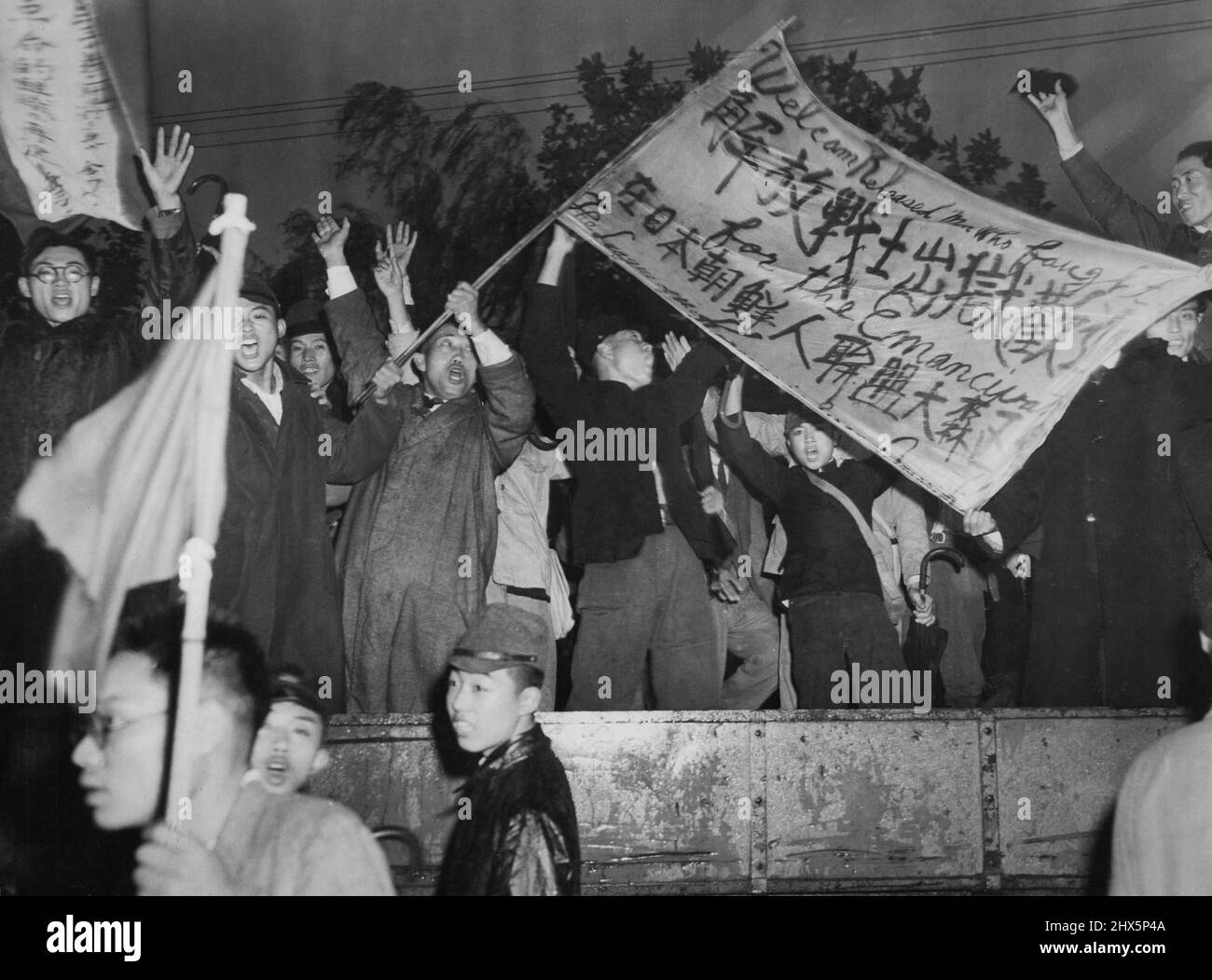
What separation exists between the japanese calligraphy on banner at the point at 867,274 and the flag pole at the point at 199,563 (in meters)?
1.43

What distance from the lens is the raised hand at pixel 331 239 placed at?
646 cm

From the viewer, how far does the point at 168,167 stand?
6484 millimetres

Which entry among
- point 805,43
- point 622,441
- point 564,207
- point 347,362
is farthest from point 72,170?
point 805,43

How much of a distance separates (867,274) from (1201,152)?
5.49 feet

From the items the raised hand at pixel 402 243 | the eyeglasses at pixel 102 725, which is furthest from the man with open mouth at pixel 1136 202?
the eyeglasses at pixel 102 725

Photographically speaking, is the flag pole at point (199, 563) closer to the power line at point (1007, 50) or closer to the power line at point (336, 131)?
the power line at point (336, 131)

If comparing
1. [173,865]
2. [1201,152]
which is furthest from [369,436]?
[1201,152]

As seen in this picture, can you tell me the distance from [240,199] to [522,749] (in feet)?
9.18

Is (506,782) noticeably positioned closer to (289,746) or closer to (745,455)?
(289,746)

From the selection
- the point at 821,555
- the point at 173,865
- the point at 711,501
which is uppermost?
the point at 711,501

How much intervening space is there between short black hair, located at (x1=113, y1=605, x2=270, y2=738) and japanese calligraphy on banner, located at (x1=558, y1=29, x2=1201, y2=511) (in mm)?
2251

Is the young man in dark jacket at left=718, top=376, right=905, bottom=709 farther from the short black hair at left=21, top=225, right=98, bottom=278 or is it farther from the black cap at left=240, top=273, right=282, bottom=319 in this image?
the short black hair at left=21, top=225, right=98, bottom=278

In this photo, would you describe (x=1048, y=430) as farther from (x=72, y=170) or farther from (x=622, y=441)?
(x=72, y=170)

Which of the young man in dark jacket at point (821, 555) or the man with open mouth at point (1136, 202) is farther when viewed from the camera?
the man with open mouth at point (1136, 202)
